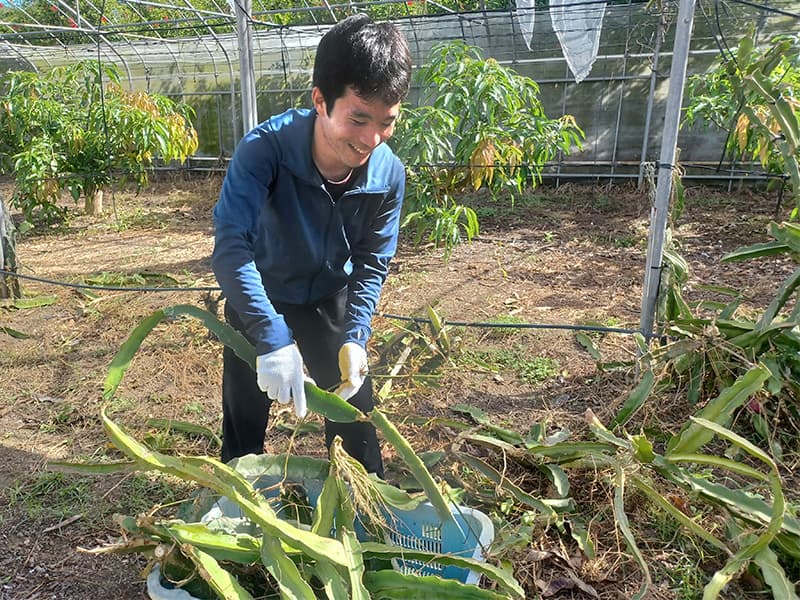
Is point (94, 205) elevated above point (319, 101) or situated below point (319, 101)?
below

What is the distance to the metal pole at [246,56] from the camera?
9.45 feet

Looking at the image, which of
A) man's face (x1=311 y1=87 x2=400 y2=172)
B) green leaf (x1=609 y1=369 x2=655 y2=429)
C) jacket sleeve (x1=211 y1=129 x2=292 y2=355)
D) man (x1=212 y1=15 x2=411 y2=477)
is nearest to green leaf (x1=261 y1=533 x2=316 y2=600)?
man (x1=212 y1=15 x2=411 y2=477)

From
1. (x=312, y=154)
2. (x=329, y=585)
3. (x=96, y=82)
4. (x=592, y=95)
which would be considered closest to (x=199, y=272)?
(x=96, y=82)

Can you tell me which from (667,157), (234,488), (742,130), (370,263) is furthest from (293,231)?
(742,130)

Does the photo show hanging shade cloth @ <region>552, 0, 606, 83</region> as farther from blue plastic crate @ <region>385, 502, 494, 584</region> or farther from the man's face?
blue plastic crate @ <region>385, 502, 494, 584</region>

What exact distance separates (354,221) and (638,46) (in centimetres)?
705

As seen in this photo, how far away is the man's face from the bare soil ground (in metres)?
0.75

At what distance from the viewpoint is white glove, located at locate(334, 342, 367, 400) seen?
1524 mm

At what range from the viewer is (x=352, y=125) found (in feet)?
4.33

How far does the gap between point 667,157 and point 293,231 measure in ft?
4.56

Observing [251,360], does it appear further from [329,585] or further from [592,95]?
[592,95]

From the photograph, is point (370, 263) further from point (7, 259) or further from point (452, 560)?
point (7, 259)

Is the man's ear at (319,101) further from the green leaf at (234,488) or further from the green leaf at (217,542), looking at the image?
the green leaf at (217,542)

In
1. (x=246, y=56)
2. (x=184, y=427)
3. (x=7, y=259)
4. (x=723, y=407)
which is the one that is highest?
(x=246, y=56)
